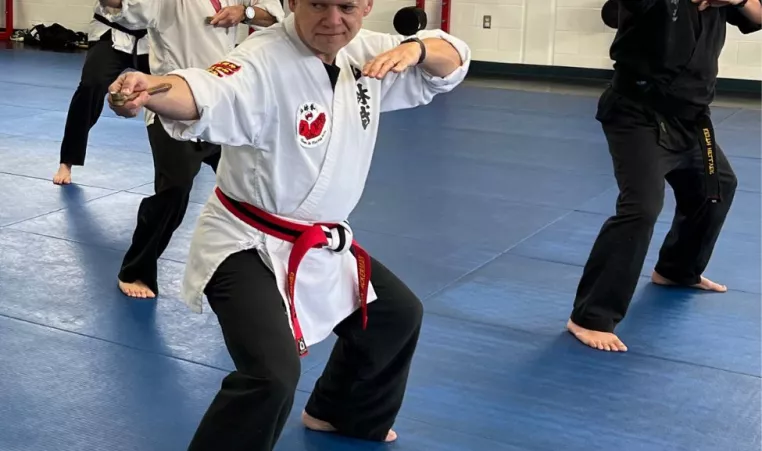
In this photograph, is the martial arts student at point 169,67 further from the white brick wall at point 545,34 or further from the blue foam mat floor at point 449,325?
the white brick wall at point 545,34

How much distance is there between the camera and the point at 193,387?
133 inches

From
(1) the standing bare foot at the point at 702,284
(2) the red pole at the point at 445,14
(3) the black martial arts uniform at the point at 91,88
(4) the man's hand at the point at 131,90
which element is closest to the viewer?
(4) the man's hand at the point at 131,90

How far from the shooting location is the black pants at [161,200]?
4.11 meters

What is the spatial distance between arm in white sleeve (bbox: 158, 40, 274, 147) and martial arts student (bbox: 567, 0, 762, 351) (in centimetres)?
180

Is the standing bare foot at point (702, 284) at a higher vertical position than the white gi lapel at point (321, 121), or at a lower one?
lower

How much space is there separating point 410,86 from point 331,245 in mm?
539

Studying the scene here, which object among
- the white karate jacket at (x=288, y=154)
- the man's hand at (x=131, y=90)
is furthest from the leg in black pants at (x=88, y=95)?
the man's hand at (x=131, y=90)

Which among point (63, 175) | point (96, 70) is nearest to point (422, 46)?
point (96, 70)

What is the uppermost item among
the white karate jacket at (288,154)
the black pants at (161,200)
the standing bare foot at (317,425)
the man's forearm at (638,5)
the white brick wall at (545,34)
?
the man's forearm at (638,5)

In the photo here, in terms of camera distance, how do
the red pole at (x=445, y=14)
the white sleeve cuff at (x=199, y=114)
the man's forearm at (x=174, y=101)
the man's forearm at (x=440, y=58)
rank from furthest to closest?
the red pole at (x=445, y=14), the man's forearm at (x=440, y=58), the white sleeve cuff at (x=199, y=114), the man's forearm at (x=174, y=101)

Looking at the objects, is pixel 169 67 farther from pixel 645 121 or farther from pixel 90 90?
pixel 645 121

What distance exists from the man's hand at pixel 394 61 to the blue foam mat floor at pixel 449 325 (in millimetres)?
1134

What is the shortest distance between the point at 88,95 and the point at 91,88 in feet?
0.18

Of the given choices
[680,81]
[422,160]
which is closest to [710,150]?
[680,81]
